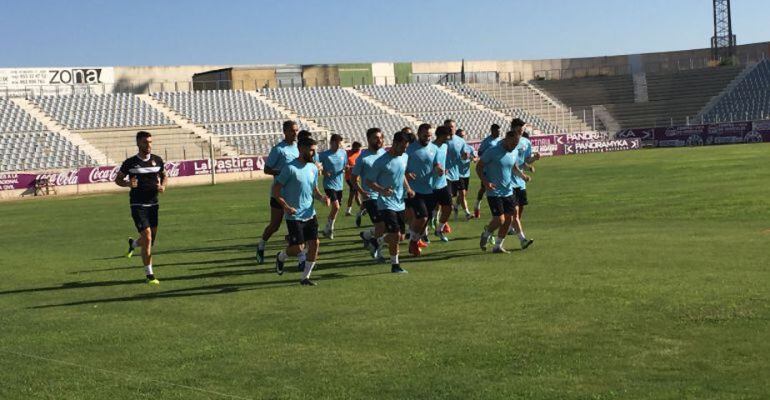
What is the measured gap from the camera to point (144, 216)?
1492cm

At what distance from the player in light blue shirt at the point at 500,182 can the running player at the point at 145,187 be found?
516cm

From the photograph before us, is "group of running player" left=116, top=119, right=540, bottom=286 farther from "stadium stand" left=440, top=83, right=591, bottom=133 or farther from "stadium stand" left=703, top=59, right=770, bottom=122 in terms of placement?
"stadium stand" left=440, top=83, right=591, bottom=133

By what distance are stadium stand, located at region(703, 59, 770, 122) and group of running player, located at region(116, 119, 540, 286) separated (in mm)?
59383

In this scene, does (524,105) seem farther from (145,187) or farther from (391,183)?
(145,187)

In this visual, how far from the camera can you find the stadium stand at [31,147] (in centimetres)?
5325

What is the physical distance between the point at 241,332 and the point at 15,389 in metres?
2.65

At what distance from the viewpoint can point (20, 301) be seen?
13.7 metres

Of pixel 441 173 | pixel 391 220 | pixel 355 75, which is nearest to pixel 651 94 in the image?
pixel 355 75

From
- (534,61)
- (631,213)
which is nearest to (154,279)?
(631,213)

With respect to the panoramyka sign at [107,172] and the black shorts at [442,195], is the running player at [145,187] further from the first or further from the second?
the panoramyka sign at [107,172]

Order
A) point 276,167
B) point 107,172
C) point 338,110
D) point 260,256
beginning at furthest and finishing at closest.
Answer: point 338,110
point 107,172
point 276,167
point 260,256

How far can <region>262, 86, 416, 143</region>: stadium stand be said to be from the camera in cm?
7062

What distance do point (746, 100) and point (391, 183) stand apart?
67619 mm

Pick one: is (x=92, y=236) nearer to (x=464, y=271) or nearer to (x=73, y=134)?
(x=464, y=271)
